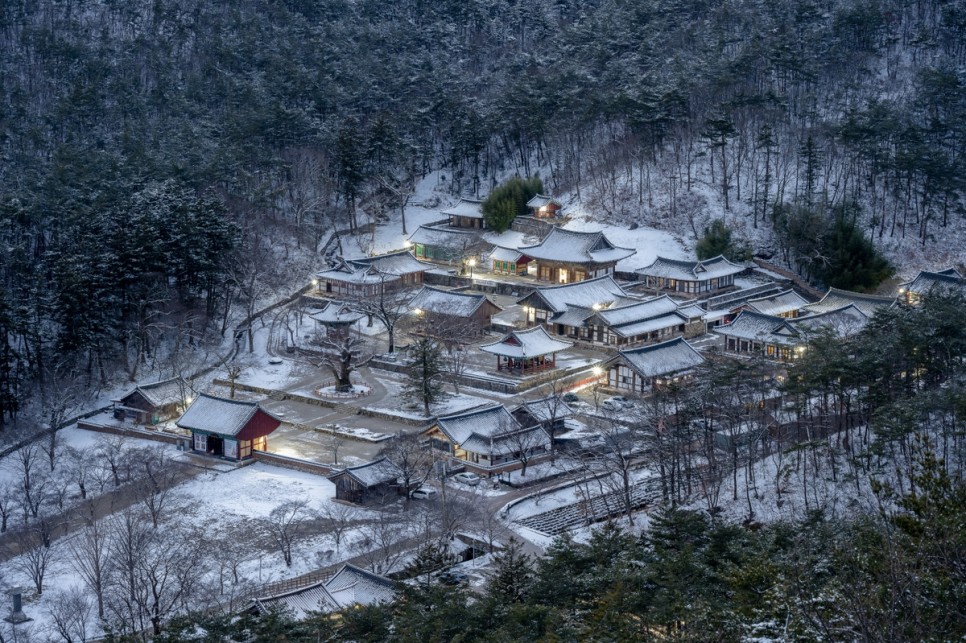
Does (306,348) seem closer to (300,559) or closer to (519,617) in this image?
(300,559)

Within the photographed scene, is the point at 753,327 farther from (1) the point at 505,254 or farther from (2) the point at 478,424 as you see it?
(1) the point at 505,254

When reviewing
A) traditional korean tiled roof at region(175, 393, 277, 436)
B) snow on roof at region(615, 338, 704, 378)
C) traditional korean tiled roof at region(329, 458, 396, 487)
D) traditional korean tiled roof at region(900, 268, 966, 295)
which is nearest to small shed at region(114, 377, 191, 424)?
traditional korean tiled roof at region(175, 393, 277, 436)

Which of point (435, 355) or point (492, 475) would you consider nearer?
point (492, 475)

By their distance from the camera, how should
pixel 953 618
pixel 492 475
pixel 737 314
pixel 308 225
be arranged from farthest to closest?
pixel 308 225
pixel 737 314
pixel 492 475
pixel 953 618

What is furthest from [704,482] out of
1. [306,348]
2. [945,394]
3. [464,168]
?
[464,168]

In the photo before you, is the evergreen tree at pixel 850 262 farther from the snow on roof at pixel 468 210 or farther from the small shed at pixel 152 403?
the small shed at pixel 152 403

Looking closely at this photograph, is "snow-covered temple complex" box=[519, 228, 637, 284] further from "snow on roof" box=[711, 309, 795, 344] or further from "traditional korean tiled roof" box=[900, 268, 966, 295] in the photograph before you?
"traditional korean tiled roof" box=[900, 268, 966, 295]

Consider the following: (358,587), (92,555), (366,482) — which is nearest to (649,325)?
(366,482)
